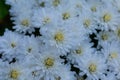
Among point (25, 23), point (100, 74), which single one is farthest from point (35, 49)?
point (100, 74)

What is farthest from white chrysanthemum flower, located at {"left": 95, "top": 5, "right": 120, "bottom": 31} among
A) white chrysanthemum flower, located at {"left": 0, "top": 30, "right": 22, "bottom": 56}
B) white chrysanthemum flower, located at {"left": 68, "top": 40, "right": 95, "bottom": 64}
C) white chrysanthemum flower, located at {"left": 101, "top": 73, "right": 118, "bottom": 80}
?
white chrysanthemum flower, located at {"left": 0, "top": 30, "right": 22, "bottom": 56}

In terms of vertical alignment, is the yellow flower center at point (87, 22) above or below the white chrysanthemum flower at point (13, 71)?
above

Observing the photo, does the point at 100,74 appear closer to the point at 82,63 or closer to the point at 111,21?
the point at 82,63

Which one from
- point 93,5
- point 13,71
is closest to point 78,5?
point 93,5

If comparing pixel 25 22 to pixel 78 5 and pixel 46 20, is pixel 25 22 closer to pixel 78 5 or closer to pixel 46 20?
pixel 46 20

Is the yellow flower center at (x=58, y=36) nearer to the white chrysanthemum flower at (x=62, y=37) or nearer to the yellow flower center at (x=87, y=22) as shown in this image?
the white chrysanthemum flower at (x=62, y=37)

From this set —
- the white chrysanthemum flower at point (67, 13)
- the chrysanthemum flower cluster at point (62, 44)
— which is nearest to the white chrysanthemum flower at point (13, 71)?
the chrysanthemum flower cluster at point (62, 44)
